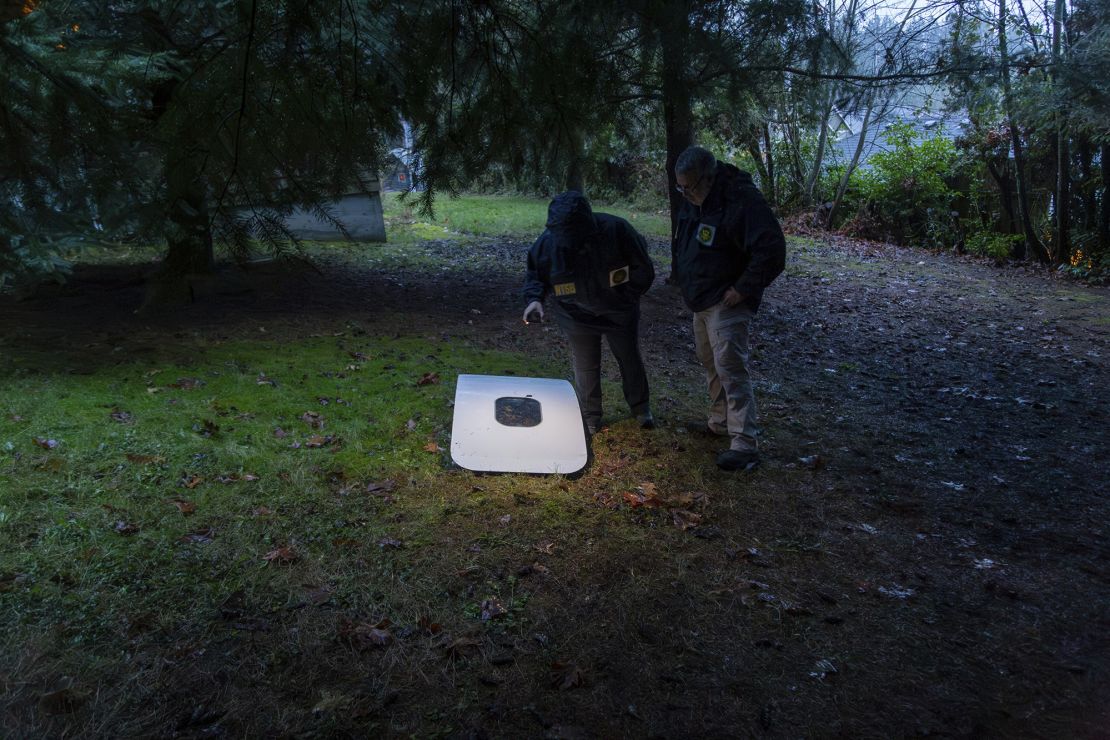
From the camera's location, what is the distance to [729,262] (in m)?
4.76

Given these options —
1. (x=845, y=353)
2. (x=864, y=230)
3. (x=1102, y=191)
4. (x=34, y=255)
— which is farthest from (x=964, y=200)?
(x=34, y=255)

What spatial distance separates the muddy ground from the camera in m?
2.89

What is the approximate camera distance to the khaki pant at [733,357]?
4762 mm

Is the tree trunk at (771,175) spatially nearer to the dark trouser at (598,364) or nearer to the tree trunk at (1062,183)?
the tree trunk at (1062,183)

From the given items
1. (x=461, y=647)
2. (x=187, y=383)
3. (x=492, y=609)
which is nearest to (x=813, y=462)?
(x=492, y=609)

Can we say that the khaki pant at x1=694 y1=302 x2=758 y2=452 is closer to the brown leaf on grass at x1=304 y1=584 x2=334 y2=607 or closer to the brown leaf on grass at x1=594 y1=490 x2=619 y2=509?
the brown leaf on grass at x1=594 y1=490 x2=619 y2=509

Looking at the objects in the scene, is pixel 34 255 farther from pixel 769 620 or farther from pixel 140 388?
pixel 769 620

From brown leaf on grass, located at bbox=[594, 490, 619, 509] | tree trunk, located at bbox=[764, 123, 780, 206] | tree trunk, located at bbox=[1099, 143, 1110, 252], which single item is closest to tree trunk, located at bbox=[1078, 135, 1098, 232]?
tree trunk, located at bbox=[1099, 143, 1110, 252]

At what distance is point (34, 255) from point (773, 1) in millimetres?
6558

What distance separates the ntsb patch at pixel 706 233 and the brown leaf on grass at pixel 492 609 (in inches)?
99.8

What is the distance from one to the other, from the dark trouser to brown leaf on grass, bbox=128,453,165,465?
9.04 feet

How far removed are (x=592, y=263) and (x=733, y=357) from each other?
3.76 feet

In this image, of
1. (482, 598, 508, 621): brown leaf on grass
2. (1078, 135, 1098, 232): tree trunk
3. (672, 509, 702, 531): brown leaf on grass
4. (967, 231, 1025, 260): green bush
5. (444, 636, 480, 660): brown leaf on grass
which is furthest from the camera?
(967, 231, 1025, 260): green bush

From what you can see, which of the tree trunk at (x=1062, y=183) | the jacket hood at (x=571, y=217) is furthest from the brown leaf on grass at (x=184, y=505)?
the tree trunk at (x=1062, y=183)
